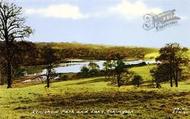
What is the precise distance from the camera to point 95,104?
133ft

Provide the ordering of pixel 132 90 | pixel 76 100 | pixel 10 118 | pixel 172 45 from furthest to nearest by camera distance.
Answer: pixel 172 45
pixel 132 90
pixel 76 100
pixel 10 118

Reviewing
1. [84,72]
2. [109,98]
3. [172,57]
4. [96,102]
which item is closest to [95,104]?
[96,102]

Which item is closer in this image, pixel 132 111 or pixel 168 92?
pixel 132 111

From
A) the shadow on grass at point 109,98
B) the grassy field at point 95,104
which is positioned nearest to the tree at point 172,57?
the grassy field at point 95,104

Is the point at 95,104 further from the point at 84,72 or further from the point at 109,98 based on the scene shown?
the point at 84,72

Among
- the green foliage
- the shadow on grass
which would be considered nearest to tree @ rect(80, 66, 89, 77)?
the green foliage

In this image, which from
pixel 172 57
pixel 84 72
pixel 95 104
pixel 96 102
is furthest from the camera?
pixel 84 72

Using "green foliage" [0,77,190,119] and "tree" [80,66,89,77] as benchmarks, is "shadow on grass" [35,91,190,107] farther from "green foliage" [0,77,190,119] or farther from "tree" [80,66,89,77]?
"tree" [80,66,89,77]

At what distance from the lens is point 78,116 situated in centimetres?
3594

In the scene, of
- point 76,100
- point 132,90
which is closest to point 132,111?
point 76,100

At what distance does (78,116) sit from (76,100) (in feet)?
23.8

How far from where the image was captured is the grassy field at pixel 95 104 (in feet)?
119

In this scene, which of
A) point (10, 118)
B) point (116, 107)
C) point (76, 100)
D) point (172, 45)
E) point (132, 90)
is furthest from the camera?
point (172, 45)

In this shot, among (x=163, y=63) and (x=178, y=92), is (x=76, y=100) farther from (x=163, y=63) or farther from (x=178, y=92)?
(x=163, y=63)
